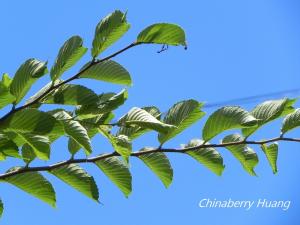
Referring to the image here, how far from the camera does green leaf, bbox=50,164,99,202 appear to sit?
6.82 ft

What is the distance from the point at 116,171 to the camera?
7.03 feet

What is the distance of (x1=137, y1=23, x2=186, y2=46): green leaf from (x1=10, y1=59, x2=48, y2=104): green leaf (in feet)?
1.14

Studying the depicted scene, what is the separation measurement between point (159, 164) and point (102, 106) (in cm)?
44

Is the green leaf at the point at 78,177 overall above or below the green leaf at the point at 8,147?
below

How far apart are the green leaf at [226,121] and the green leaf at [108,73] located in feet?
1.19

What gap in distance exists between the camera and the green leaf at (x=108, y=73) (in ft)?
6.32

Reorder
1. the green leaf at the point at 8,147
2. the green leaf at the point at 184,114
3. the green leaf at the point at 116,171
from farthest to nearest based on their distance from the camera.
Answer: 1. the green leaf at the point at 116,171
2. the green leaf at the point at 184,114
3. the green leaf at the point at 8,147

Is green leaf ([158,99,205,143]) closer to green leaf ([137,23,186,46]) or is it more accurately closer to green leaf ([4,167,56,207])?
green leaf ([137,23,186,46])

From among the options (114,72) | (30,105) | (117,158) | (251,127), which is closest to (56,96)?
(30,105)

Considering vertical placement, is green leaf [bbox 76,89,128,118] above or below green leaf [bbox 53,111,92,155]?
above

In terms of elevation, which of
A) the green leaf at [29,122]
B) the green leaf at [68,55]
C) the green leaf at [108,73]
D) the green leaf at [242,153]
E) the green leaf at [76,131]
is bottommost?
the green leaf at [242,153]

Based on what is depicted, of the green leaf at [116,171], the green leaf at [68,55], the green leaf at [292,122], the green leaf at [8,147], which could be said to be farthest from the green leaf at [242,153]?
the green leaf at [8,147]

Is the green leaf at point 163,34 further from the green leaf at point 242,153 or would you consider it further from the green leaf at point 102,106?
the green leaf at point 242,153

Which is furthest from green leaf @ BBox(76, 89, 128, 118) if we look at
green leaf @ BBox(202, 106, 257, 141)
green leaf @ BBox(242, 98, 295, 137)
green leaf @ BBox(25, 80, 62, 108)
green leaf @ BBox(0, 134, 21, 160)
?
green leaf @ BBox(242, 98, 295, 137)
